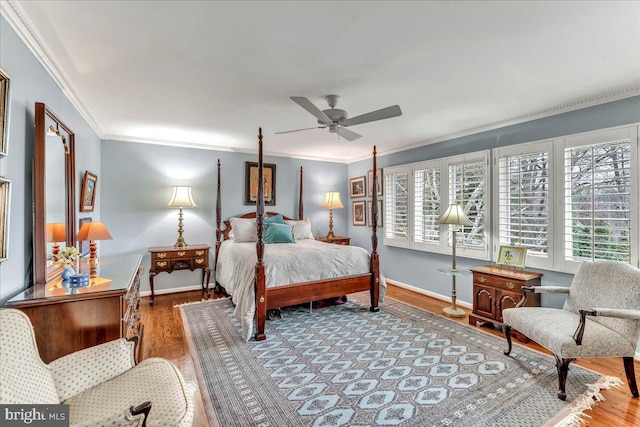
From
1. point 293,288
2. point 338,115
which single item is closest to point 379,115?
point 338,115

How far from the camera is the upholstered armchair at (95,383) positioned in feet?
4.06

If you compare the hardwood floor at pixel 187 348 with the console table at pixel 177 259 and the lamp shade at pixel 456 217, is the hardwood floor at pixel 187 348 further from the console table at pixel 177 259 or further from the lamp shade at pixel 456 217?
the lamp shade at pixel 456 217

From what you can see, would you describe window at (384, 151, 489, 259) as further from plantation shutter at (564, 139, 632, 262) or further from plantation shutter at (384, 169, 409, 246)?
plantation shutter at (564, 139, 632, 262)

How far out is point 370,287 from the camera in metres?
4.07

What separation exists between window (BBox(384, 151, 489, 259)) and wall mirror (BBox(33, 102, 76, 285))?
173 inches

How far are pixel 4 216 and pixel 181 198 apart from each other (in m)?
3.08

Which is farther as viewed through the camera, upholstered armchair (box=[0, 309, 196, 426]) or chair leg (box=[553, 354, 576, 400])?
chair leg (box=[553, 354, 576, 400])

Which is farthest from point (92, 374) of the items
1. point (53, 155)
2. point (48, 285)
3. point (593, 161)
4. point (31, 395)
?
point (593, 161)

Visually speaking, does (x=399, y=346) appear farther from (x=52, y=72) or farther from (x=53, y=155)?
(x=52, y=72)

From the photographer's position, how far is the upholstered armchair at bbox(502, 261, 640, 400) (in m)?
2.19

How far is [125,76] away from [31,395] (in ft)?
7.75

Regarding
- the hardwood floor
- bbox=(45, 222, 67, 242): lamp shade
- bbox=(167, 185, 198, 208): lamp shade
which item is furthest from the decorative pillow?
bbox=(45, 222, 67, 242): lamp shade

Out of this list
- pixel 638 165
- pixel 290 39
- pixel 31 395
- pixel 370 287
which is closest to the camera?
pixel 31 395

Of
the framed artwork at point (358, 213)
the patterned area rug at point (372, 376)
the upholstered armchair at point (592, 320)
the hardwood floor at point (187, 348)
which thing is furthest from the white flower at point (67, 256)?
the framed artwork at point (358, 213)
